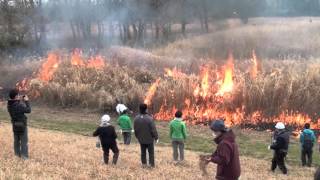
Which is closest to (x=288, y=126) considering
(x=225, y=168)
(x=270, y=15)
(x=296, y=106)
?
(x=296, y=106)

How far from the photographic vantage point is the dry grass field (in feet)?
39.4

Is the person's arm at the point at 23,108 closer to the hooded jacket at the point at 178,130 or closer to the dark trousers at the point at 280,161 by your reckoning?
the hooded jacket at the point at 178,130

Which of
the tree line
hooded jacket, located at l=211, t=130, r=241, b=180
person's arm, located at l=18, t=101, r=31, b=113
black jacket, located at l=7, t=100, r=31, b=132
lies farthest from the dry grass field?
the tree line

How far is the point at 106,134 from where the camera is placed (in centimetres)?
1459

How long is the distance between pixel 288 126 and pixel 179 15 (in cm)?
3131

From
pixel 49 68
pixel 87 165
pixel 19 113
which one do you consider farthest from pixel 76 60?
pixel 87 165

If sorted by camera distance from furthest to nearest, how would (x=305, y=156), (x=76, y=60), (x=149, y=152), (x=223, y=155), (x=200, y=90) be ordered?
1. (x=76, y=60)
2. (x=200, y=90)
3. (x=305, y=156)
4. (x=149, y=152)
5. (x=223, y=155)

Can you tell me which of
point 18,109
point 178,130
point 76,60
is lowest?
point 178,130

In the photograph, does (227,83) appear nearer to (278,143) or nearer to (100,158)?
(278,143)

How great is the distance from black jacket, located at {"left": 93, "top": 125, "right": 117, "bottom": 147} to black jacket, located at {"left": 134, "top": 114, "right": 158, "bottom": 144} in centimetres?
67

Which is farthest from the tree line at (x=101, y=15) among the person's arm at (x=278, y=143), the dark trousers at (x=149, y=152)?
the dark trousers at (x=149, y=152)

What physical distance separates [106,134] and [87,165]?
1.16m

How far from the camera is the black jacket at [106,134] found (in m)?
14.6

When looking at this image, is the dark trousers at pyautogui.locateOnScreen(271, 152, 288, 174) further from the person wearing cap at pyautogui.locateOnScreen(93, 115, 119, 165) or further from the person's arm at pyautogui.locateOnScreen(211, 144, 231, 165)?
the person's arm at pyautogui.locateOnScreen(211, 144, 231, 165)
